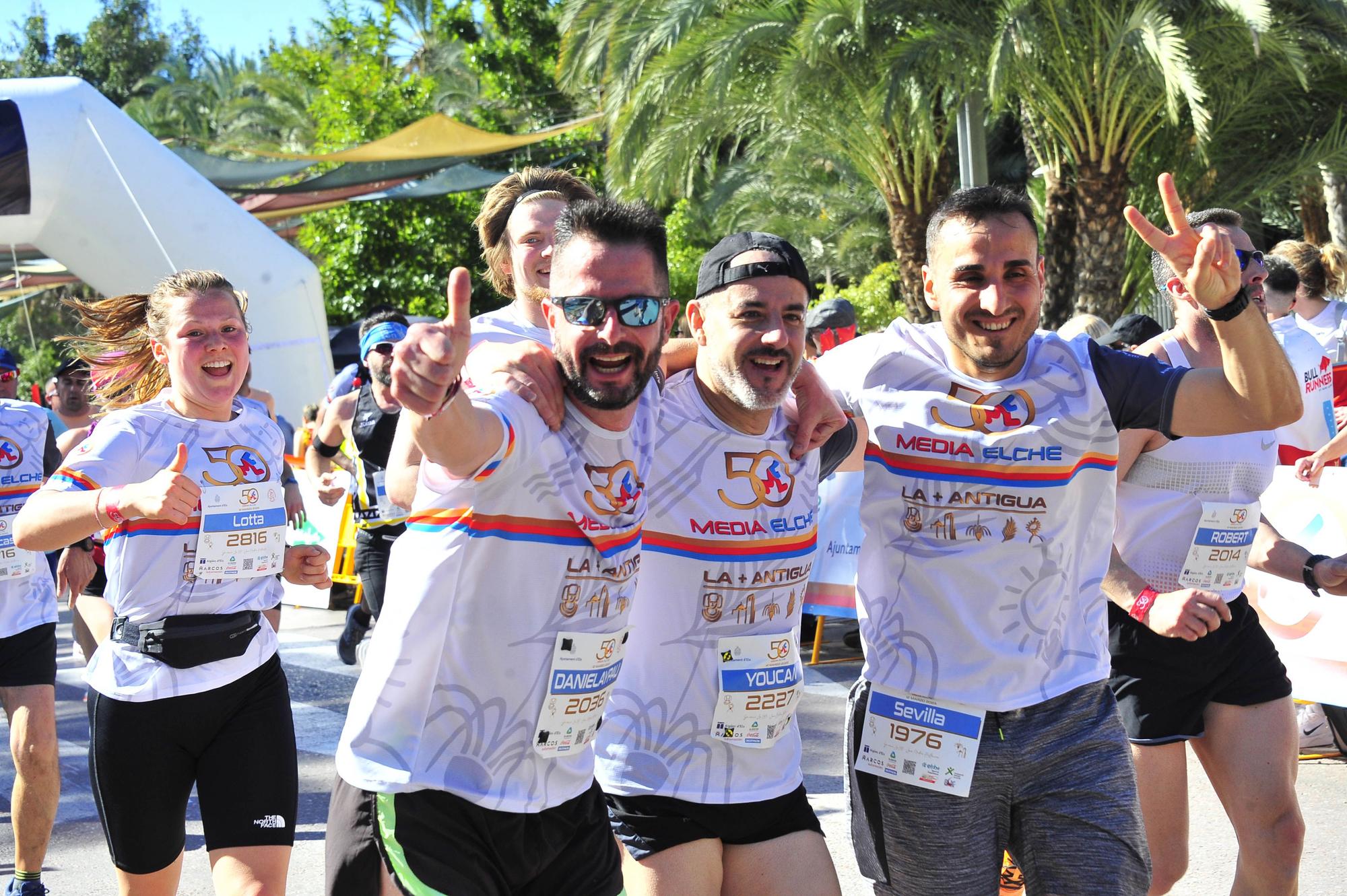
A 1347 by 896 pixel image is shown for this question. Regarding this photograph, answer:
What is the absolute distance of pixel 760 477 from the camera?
9.70ft

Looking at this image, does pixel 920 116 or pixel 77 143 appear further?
pixel 77 143

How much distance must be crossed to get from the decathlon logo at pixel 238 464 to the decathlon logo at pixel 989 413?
1.95 meters

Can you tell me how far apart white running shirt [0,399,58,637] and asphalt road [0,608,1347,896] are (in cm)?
92

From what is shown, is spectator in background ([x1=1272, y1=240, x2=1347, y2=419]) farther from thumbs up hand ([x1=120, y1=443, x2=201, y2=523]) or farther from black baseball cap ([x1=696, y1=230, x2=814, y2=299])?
thumbs up hand ([x1=120, y1=443, x2=201, y2=523])

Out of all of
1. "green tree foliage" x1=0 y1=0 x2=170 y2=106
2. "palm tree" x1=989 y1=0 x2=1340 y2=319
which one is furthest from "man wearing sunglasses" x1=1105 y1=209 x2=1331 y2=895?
"green tree foliage" x1=0 y1=0 x2=170 y2=106

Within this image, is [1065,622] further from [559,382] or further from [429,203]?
[429,203]

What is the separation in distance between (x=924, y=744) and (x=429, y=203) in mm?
21910

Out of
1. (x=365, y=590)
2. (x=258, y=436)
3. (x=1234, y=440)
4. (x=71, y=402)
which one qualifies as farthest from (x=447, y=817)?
(x=71, y=402)

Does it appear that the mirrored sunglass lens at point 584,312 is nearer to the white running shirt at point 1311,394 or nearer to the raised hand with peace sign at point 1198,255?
the raised hand with peace sign at point 1198,255

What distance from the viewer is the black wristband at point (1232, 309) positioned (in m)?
2.70

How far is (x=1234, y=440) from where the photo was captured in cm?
374

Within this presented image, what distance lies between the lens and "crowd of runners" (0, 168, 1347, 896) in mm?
2506

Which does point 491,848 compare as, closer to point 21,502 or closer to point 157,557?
point 157,557

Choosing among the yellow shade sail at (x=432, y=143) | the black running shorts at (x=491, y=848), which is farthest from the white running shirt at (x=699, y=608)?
the yellow shade sail at (x=432, y=143)
